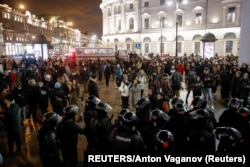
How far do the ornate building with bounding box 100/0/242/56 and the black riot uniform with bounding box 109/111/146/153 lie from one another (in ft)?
120

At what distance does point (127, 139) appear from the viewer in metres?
3.88

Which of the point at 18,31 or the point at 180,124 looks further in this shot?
the point at 18,31

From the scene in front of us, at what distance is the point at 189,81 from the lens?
1298 cm

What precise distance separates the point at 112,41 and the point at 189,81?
57304 mm

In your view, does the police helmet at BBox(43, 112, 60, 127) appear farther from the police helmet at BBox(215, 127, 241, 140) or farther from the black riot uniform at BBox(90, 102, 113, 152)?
the police helmet at BBox(215, 127, 241, 140)

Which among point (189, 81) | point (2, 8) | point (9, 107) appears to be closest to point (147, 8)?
point (2, 8)

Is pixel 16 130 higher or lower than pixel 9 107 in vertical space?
lower

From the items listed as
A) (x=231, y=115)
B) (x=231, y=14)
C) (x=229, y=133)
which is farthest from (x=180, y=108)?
(x=231, y=14)

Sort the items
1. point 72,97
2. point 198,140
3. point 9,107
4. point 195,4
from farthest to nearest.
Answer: point 195,4
point 72,97
point 9,107
point 198,140

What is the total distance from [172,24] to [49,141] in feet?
172

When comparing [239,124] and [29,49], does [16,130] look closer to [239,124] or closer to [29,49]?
[239,124]

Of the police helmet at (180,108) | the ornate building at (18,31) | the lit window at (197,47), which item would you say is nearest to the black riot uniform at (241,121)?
the police helmet at (180,108)

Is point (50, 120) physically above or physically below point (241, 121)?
above

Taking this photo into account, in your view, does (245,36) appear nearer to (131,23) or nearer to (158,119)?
(158,119)
